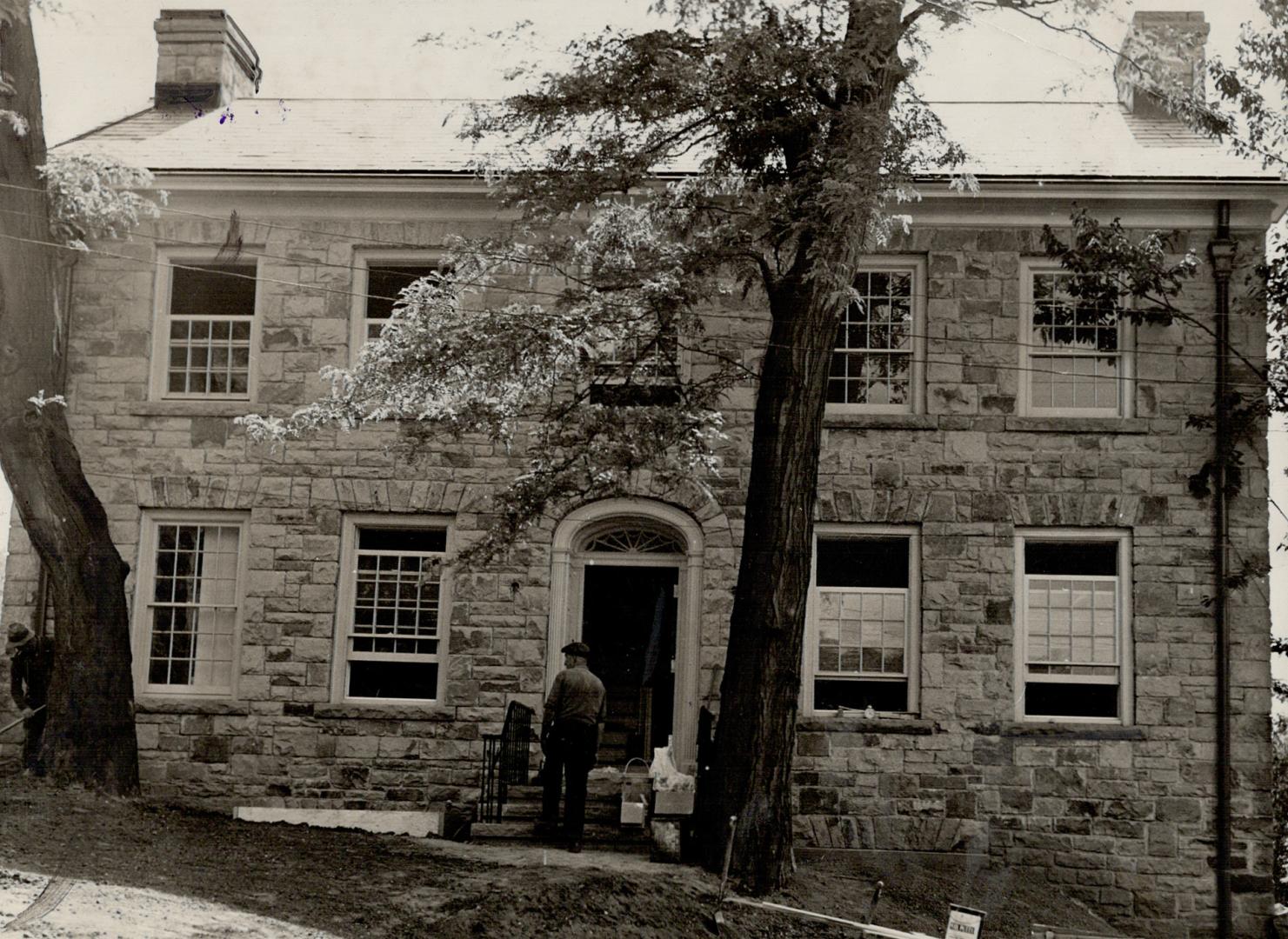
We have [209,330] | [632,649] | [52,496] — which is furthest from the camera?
[632,649]

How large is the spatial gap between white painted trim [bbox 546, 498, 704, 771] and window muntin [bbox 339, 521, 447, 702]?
1.20 metres

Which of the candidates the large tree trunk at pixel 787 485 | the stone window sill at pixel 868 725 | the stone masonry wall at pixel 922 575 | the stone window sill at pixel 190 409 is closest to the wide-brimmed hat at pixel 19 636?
the stone masonry wall at pixel 922 575

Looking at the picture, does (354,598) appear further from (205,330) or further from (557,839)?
(557,839)

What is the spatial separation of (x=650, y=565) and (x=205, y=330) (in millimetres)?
5435

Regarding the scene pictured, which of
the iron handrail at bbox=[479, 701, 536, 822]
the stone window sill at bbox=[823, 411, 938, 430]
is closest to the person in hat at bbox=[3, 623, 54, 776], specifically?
the iron handrail at bbox=[479, 701, 536, 822]

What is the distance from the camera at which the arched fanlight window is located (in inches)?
667

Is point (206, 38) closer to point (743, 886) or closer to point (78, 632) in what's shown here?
point (78, 632)

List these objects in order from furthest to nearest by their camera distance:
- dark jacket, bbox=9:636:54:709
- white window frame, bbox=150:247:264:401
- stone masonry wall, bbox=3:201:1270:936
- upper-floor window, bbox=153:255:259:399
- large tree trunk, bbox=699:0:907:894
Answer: upper-floor window, bbox=153:255:259:399 → white window frame, bbox=150:247:264:401 → stone masonry wall, bbox=3:201:1270:936 → dark jacket, bbox=9:636:54:709 → large tree trunk, bbox=699:0:907:894

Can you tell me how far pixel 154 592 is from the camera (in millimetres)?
16797

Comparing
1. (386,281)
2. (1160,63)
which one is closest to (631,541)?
(386,281)

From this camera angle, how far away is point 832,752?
52.6 ft

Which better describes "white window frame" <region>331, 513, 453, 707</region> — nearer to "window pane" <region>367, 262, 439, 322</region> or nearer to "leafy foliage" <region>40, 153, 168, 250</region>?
"window pane" <region>367, 262, 439, 322</region>

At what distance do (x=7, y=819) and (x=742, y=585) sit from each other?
5822mm

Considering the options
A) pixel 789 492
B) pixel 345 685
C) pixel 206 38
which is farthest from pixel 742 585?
pixel 206 38
